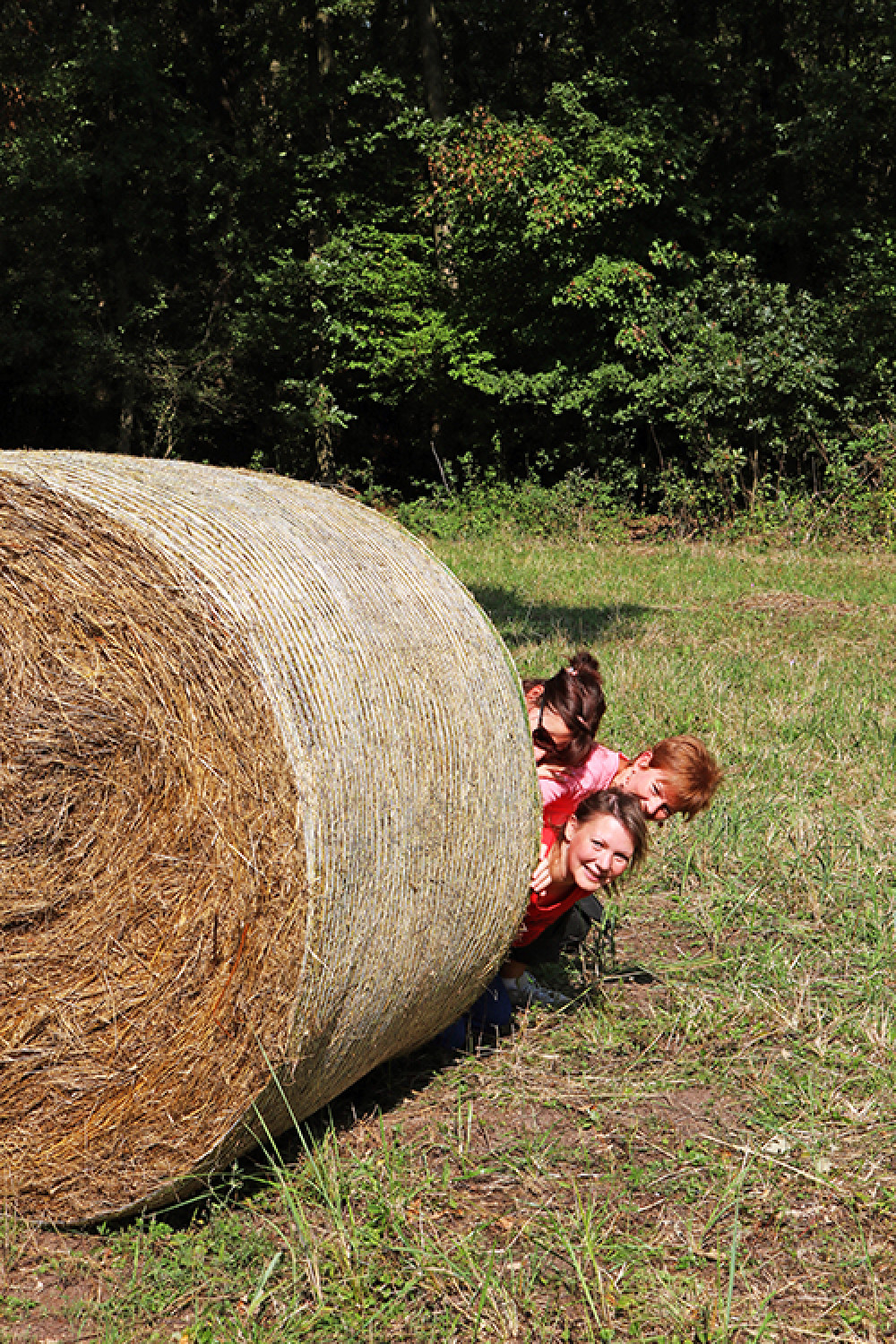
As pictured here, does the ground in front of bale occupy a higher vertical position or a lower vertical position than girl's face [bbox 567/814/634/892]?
lower

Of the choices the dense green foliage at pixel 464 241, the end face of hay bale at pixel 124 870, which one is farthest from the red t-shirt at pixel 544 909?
the dense green foliage at pixel 464 241

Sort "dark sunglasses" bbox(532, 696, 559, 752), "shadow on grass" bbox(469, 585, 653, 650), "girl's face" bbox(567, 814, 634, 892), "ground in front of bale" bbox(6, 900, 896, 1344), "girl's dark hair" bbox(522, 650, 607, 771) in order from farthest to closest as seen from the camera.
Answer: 1. "shadow on grass" bbox(469, 585, 653, 650)
2. "dark sunglasses" bbox(532, 696, 559, 752)
3. "girl's dark hair" bbox(522, 650, 607, 771)
4. "girl's face" bbox(567, 814, 634, 892)
5. "ground in front of bale" bbox(6, 900, 896, 1344)

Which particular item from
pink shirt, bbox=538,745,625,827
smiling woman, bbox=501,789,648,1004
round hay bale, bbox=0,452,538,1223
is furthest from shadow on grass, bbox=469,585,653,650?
round hay bale, bbox=0,452,538,1223

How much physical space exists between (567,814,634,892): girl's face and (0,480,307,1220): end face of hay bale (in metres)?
1.01

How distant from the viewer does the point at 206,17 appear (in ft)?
77.3

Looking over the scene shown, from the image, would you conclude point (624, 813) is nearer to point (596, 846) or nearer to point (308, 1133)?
point (596, 846)

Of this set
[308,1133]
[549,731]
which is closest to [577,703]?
[549,731]

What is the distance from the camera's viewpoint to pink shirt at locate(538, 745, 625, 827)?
4.25m

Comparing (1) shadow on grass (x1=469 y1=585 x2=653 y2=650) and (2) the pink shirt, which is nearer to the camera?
(2) the pink shirt

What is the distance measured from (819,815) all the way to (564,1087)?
245 cm

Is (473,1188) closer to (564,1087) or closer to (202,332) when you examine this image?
(564,1087)

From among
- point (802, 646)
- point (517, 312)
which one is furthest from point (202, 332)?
point (802, 646)

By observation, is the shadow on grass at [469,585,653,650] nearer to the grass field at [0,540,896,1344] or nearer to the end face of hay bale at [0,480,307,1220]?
the grass field at [0,540,896,1344]

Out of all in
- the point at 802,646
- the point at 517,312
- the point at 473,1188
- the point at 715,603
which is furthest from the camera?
the point at 517,312
